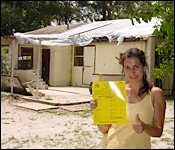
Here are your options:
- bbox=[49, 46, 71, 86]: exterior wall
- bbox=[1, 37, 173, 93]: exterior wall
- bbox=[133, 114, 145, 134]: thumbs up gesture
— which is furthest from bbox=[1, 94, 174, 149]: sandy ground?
bbox=[49, 46, 71, 86]: exterior wall

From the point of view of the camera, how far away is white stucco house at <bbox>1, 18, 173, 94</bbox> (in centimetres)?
1265

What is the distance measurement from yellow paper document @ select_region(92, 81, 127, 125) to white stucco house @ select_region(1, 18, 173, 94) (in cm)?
958

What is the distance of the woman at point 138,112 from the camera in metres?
2.11

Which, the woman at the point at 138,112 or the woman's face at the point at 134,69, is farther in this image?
the woman's face at the point at 134,69

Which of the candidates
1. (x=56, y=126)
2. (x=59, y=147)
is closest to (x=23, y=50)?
(x=56, y=126)

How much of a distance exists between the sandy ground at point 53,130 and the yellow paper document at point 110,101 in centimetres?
320

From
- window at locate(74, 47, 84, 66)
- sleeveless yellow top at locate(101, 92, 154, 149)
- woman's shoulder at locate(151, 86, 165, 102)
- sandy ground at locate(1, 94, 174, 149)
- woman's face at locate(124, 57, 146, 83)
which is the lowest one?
sandy ground at locate(1, 94, 174, 149)

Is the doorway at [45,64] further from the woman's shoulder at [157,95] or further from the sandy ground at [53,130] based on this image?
the woman's shoulder at [157,95]

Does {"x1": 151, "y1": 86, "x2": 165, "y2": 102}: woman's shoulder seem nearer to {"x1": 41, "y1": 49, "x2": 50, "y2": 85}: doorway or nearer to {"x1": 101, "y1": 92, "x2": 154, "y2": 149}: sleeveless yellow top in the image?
{"x1": 101, "y1": 92, "x2": 154, "y2": 149}: sleeveless yellow top

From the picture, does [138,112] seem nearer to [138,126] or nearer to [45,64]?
[138,126]

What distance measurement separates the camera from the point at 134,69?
2.27 m

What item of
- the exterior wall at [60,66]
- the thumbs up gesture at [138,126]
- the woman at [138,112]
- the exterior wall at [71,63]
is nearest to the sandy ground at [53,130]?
the woman at [138,112]

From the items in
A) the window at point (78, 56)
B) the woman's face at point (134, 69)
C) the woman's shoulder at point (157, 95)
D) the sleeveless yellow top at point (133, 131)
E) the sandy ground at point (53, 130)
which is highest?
the window at point (78, 56)

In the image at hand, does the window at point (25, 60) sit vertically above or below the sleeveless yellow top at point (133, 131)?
above
